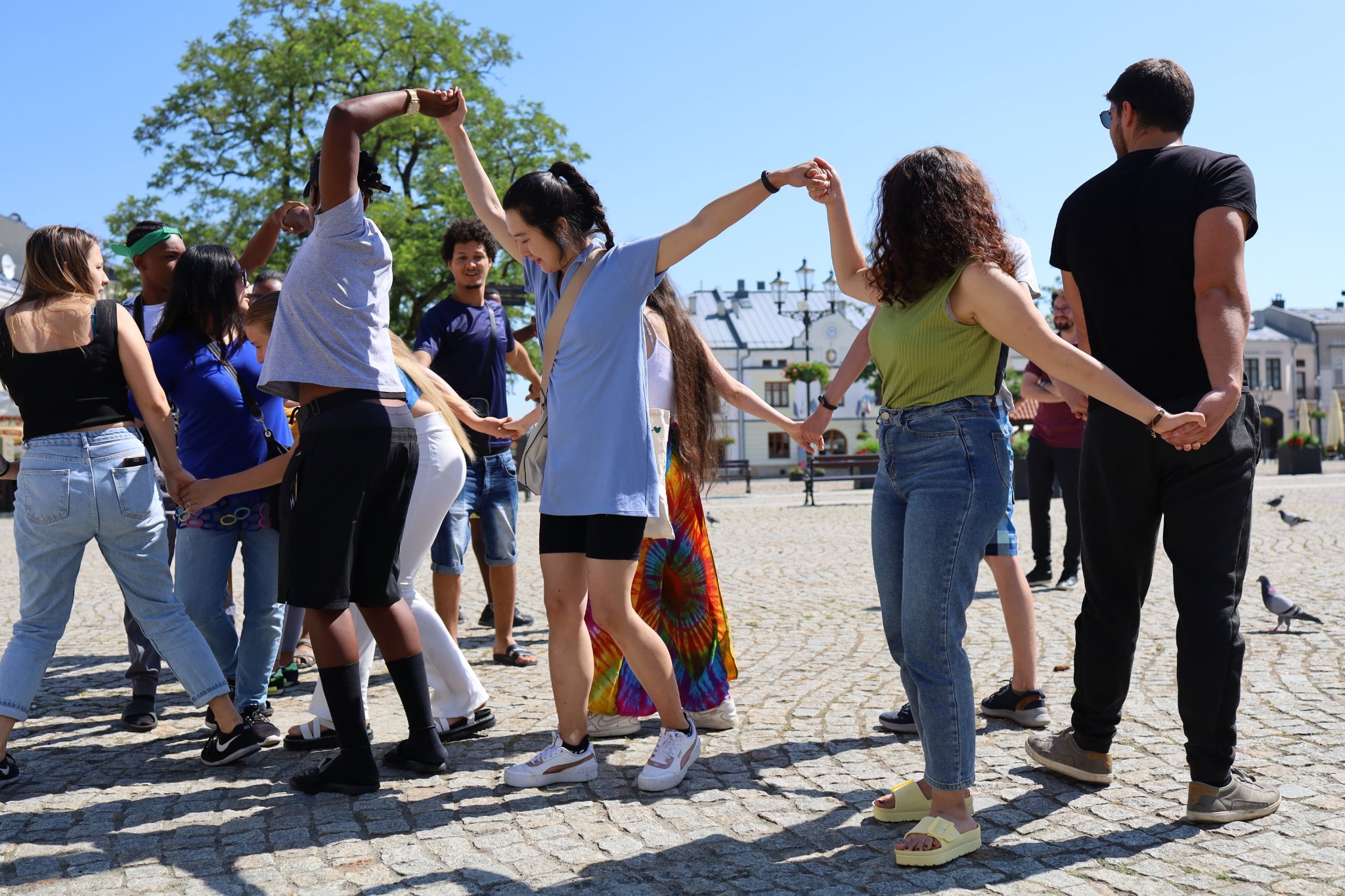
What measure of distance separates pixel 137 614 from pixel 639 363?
2.00m

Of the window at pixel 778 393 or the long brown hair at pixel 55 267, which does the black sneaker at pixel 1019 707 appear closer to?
the long brown hair at pixel 55 267

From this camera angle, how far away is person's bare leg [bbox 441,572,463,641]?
5688mm

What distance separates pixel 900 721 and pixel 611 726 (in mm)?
1087

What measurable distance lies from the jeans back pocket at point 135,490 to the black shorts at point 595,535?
1.46 m

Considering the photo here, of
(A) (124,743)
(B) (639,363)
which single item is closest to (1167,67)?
(B) (639,363)

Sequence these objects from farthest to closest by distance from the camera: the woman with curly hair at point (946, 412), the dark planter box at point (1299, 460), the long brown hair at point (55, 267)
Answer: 1. the dark planter box at point (1299, 460)
2. the long brown hair at point (55, 267)
3. the woman with curly hair at point (946, 412)

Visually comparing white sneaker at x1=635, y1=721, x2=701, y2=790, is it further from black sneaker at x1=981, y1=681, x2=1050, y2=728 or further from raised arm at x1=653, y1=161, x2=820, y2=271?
raised arm at x1=653, y1=161, x2=820, y2=271

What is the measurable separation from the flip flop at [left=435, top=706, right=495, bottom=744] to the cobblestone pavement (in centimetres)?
9

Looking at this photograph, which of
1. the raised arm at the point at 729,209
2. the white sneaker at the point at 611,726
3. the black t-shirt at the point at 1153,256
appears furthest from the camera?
the white sneaker at the point at 611,726

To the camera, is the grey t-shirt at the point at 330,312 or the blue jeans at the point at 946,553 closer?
the blue jeans at the point at 946,553

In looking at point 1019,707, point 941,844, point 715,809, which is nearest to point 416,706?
point 715,809

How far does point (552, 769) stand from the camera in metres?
3.76

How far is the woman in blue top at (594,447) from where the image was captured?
359cm

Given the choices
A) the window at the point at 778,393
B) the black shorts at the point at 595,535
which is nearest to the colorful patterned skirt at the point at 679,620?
the black shorts at the point at 595,535
